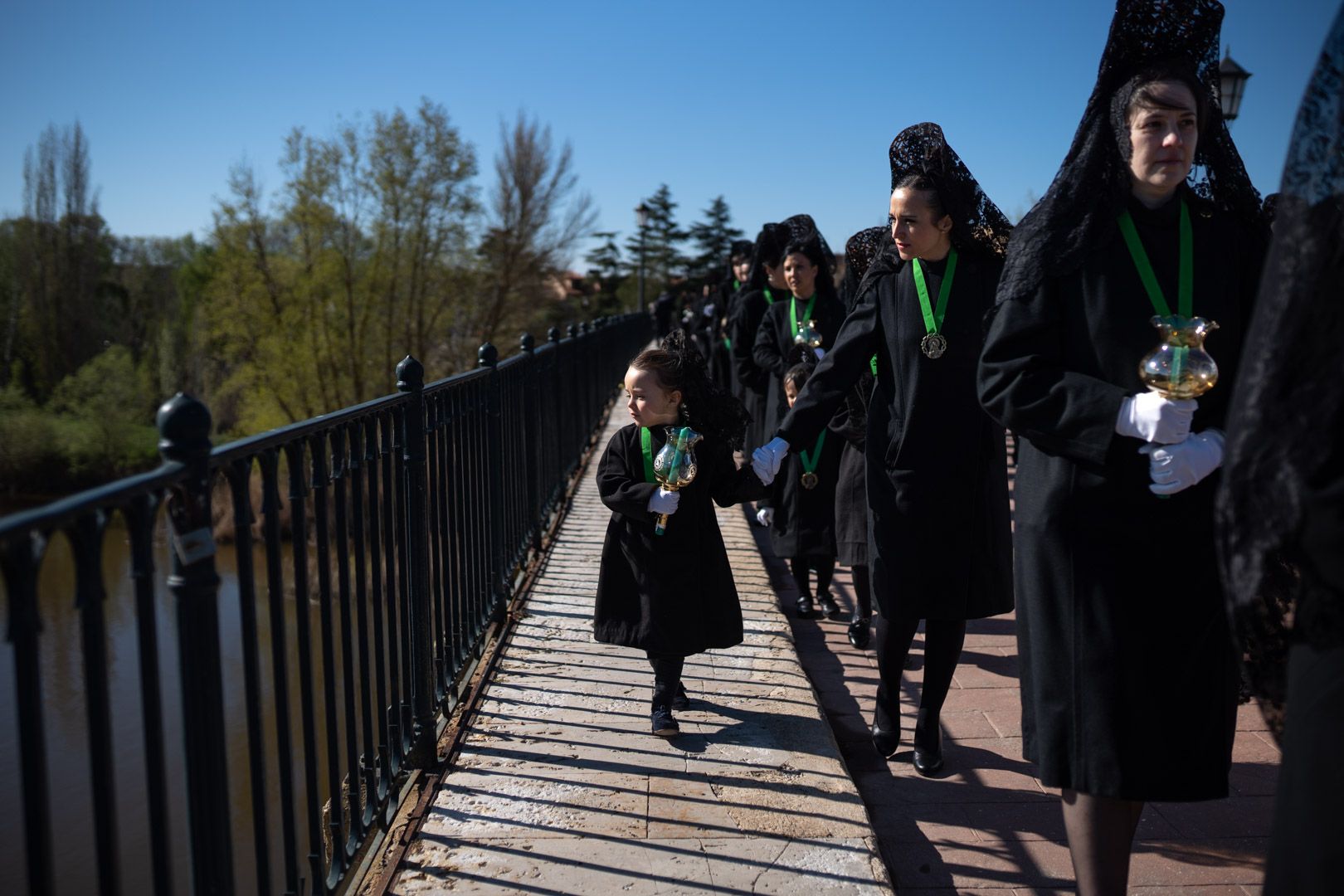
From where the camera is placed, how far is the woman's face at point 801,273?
18.0 feet

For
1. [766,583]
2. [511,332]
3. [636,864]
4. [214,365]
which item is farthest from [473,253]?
[636,864]

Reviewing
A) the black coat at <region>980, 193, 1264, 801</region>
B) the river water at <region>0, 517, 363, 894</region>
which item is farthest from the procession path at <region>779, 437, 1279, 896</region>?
the river water at <region>0, 517, 363, 894</region>

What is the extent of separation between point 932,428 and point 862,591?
1554mm

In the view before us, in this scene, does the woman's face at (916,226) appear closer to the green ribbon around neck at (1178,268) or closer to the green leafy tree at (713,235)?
the green ribbon around neck at (1178,268)

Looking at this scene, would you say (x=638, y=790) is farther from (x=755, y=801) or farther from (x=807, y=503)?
(x=807, y=503)

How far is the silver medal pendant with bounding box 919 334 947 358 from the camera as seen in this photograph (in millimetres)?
3361

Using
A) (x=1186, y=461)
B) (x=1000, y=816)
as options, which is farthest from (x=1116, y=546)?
(x=1000, y=816)

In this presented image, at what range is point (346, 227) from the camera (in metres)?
35.2

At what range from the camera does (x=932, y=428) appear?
11.1 ft

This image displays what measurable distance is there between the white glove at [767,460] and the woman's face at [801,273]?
2260mm

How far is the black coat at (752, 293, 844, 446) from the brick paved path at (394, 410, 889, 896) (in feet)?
5.44

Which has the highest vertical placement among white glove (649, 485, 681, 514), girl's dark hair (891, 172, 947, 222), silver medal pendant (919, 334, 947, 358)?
girl's dark hair (891, 172, 947, 222)

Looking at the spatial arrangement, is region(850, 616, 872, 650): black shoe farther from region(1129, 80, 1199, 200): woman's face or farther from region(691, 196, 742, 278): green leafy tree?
region(691, 196, 742, 278): green leafy tree

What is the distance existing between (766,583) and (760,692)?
5.80 feet
